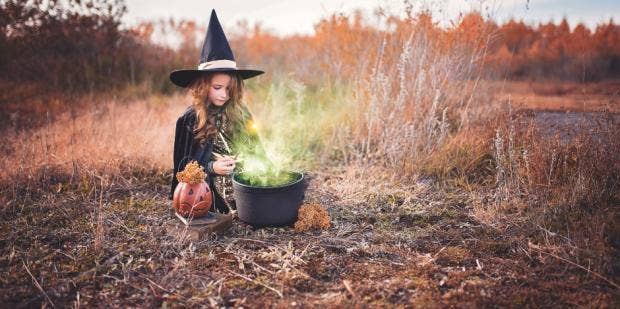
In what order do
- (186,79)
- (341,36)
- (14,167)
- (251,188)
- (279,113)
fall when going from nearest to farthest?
(251,188) < (186,79) < (14,167) < (279,113) < (341,36)

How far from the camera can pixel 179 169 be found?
316 centimetres

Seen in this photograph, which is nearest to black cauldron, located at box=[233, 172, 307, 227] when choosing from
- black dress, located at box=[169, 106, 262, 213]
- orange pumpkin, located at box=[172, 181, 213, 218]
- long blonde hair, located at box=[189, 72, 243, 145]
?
orange pumpkin, located at box=[172, 181, 213, 218]

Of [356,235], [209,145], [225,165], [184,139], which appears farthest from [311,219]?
[184,139]

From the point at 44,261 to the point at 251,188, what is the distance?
4.48 feet

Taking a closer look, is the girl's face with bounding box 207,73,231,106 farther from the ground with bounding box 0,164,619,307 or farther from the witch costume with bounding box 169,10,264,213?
the ground with bounding box 0,164,619,307

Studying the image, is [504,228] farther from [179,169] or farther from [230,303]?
[179,169]

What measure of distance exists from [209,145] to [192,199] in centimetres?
58

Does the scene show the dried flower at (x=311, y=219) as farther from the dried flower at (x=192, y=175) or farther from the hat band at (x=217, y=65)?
the hat band at (x=217, y=65)

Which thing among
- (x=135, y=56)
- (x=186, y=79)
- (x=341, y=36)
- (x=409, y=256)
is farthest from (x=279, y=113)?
(x=135, y=56)

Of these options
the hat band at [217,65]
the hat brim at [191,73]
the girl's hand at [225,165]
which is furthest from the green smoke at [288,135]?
the hat band at [217,65]

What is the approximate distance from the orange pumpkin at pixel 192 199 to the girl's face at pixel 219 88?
2.31ft

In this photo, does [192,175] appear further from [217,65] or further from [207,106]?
[217,65]

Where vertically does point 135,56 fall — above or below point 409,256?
above

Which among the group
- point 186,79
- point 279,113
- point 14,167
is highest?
point 186,79
